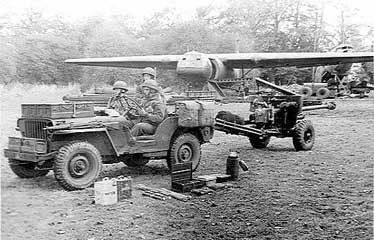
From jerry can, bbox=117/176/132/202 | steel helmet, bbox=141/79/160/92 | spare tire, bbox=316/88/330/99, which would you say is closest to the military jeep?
steel helmet, bbox=141/79/160/92

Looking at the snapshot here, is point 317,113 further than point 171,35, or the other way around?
point 317,113

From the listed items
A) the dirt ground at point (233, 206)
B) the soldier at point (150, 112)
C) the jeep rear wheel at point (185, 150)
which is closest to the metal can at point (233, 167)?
the dirt ground at point (233, 206)

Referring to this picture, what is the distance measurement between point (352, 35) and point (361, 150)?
1089mm

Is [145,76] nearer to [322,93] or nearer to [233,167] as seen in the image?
[233,167]

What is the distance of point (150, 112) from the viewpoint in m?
4.00

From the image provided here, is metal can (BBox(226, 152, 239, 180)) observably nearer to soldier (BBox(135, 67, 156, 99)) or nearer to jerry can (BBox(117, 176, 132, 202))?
soldier (BBox(135, 67, 156, 99))

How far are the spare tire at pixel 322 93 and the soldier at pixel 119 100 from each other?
3910 millimetres

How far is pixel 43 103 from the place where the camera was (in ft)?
9.44

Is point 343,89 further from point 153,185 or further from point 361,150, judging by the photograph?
point 153,185

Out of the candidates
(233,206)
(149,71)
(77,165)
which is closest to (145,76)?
(149,71)

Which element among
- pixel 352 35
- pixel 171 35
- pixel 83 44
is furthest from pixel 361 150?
pixel 83 44

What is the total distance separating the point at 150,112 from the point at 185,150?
20.8 inches

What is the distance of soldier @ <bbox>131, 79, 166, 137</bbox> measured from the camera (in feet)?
12.9

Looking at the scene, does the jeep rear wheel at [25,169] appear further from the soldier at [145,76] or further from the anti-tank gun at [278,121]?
the anti-tank gun at [278,121]
